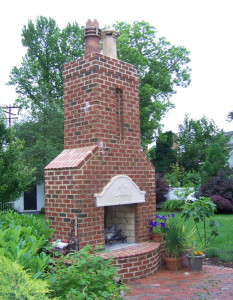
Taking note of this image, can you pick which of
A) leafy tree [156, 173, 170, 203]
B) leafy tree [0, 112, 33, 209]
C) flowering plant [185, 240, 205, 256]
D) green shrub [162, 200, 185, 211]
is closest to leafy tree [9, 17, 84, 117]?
leafy tree [156, 173, 170, 203]

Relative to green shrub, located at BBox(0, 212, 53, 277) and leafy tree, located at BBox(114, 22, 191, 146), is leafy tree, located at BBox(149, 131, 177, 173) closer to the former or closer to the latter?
leafy tree, located at BBox(114, 22, 191, 146)

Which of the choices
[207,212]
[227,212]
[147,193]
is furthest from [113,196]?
[227,212]

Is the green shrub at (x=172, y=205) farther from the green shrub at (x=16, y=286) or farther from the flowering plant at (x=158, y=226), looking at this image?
the green shrub at (x=16, y=286)

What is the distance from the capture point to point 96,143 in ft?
16.8

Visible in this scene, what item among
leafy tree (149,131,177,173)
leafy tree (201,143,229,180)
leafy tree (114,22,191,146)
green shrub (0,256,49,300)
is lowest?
green shrub (0,256,49,300)

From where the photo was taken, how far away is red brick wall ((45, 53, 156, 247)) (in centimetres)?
485

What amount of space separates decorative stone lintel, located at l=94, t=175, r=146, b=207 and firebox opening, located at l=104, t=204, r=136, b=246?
27 centimetres

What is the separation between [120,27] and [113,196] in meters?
20.3

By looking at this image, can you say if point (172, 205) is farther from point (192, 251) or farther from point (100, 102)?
point (100, 102)

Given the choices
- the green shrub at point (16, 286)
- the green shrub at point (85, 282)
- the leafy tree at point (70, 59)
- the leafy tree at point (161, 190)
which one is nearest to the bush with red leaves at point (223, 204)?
the leafy tree at point (161, 190)

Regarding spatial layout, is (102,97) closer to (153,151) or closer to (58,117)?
(58,117)

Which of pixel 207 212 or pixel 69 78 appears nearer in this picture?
pixel 69 78

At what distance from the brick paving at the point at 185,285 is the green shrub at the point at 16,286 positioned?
238 cm

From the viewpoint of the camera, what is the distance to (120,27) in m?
23.0
